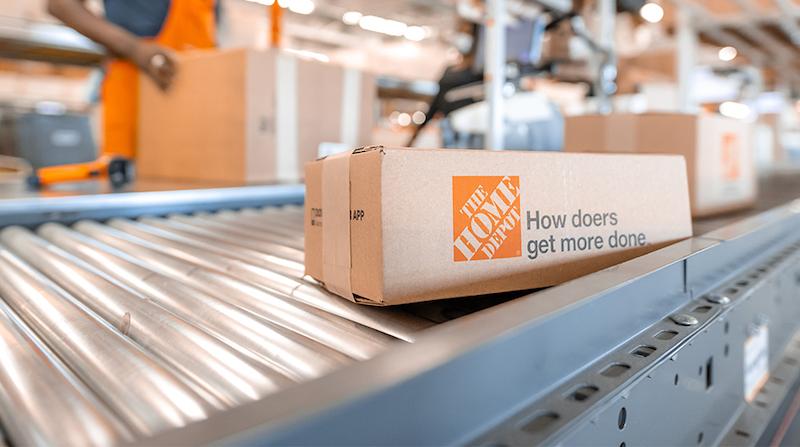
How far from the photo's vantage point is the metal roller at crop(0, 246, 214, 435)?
1.47 feet

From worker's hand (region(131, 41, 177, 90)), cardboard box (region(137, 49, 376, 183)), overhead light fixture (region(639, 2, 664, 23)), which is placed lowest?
cardboard box (region(137, 49, 376, 183))

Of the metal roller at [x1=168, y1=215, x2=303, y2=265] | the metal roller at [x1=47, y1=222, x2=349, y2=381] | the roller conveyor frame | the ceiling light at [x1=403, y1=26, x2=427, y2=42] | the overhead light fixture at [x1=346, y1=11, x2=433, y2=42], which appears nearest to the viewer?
the roller conveyor frame

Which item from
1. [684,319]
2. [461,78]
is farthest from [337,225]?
[461,78]

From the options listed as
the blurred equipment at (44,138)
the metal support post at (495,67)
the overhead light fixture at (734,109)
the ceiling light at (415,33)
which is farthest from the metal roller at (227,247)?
the ceiling light at (415,33)

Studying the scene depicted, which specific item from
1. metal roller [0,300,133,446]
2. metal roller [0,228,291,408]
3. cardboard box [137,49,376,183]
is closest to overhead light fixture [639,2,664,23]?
cardboard box [137,49,376,183]

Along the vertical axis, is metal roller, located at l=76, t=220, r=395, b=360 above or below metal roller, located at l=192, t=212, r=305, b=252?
below

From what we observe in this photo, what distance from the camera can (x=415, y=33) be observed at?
10.4 m

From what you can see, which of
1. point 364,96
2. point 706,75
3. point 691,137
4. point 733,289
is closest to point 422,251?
point 733,289

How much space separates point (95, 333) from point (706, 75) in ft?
23.2

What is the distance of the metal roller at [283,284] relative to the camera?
0.64m

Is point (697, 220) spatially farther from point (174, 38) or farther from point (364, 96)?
point (174, 38)

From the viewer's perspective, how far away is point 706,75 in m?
6.30

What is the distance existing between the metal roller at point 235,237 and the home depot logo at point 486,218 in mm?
410

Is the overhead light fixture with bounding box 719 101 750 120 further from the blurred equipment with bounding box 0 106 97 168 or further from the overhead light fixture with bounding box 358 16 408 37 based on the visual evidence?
the overhead light fixture with bounding box 358 16 408 37
